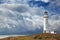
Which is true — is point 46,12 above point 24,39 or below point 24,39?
above

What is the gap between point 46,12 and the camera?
2923 cm

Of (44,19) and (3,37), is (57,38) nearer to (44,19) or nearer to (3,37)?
(44,19)

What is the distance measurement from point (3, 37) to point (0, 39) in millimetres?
1004

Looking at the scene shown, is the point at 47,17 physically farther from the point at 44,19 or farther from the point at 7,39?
the point at 7,39

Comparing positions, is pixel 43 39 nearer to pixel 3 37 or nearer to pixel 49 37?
pixel 49 37

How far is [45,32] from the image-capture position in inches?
1134

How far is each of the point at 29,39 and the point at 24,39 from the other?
1.68ft

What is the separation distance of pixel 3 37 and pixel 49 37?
558 cm

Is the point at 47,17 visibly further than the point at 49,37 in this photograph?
Yes

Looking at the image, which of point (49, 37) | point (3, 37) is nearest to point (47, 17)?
point (49, 37)

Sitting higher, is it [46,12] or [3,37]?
[46,12]

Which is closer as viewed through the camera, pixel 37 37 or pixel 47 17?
pixel 37 37

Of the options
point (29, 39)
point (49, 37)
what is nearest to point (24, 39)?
point (29, 39)

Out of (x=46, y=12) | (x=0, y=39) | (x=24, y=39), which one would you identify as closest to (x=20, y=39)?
(x=24, y=39)
